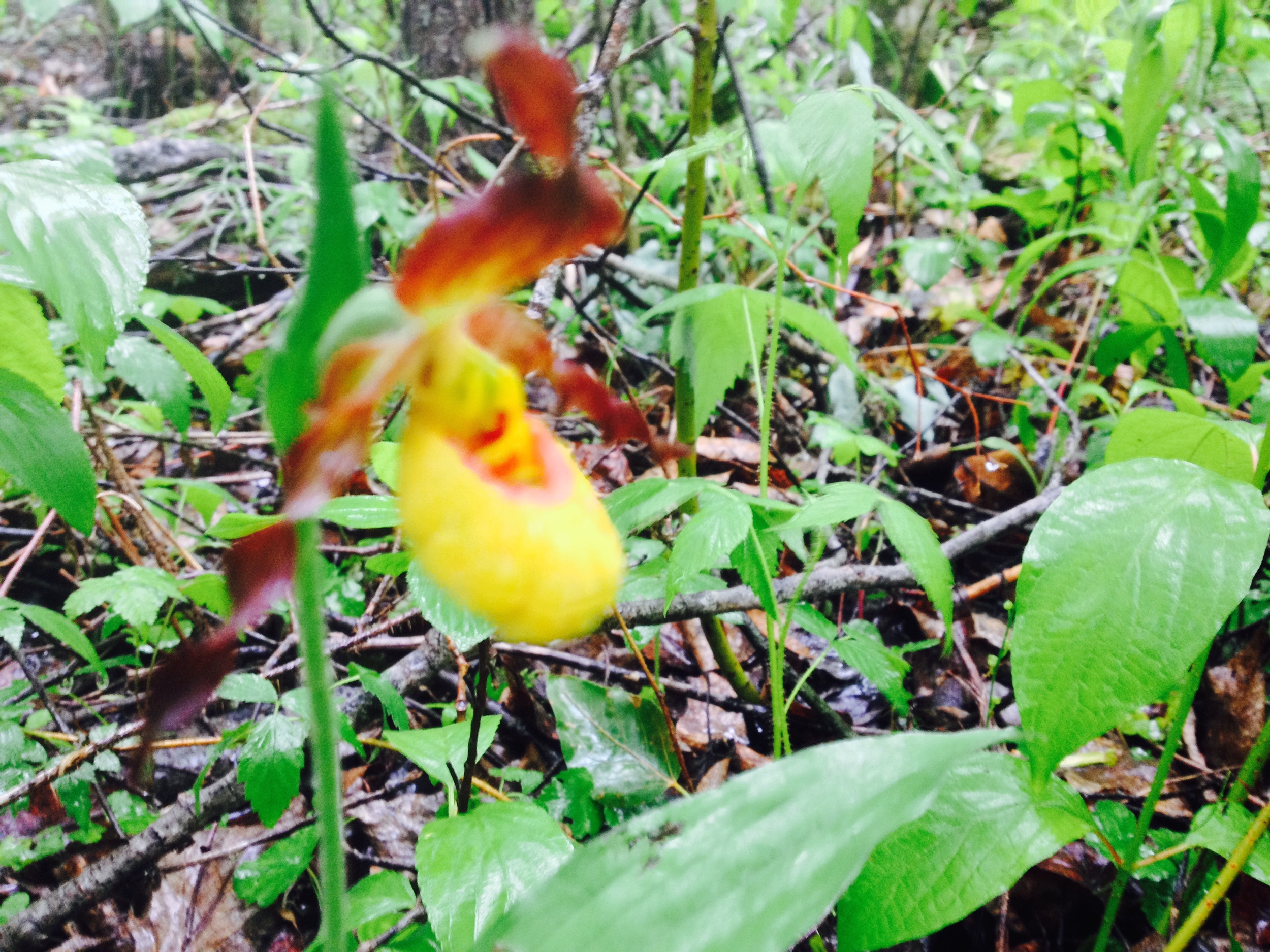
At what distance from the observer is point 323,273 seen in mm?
323

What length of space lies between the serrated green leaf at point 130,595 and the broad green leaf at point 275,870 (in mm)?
377

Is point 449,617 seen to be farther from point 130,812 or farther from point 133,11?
point 133,11

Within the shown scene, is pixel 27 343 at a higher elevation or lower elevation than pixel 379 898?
higher

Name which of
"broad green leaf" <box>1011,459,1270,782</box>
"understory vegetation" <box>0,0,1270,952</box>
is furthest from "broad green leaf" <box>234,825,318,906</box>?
"broad green leaf" <box>1011,459,1270,782</box>

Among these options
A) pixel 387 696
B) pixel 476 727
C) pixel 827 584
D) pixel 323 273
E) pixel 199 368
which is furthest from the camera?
pixel 827 584

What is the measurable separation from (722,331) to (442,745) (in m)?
0.72

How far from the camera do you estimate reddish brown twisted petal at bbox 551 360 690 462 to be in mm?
816

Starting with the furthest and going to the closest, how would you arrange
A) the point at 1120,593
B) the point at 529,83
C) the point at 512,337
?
the point at 512,337 < the point at 1120,593 < the point at 529,83

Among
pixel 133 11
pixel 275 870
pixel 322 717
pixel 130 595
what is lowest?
pixel 275 870

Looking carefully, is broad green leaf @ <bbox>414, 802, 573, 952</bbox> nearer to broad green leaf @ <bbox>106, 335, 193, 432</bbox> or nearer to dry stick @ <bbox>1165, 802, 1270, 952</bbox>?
dry stick @ <bbox>1165, 802, 1270, 952</bbox>

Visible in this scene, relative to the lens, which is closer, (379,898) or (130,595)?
(379,898)

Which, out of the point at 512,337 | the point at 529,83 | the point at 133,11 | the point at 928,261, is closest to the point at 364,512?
the point at 512,337

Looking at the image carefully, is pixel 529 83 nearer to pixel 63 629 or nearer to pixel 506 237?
pixel 506 237

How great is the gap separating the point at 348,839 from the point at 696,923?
37.0 inches
